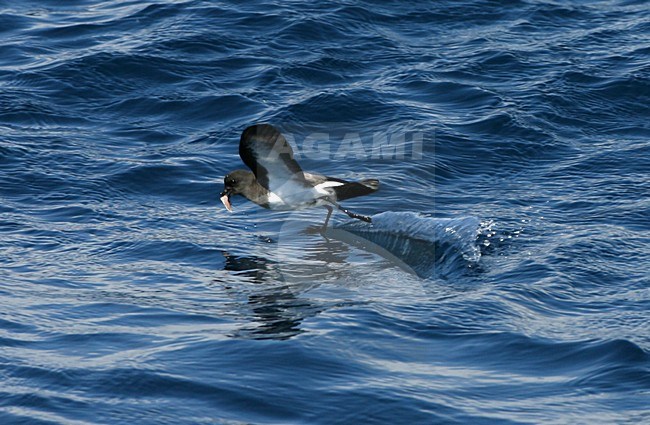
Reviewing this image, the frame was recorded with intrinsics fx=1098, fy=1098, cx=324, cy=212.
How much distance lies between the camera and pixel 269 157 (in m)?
10.3

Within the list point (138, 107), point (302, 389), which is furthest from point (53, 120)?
point (302, 389)

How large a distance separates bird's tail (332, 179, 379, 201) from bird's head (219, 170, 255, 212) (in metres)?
0.86

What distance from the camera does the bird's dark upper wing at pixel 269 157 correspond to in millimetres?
9797

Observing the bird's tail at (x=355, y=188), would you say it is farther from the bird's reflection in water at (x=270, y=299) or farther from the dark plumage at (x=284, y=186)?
the bird's reflection in water at (x=270, y=299)

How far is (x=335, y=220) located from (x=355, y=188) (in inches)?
39.3

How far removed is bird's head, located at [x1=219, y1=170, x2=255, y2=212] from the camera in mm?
10727

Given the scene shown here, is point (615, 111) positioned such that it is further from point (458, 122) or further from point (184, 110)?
point (184, 110)

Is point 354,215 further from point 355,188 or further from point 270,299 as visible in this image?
point 270,299

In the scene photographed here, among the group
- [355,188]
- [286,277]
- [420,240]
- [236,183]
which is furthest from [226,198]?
[420,240]

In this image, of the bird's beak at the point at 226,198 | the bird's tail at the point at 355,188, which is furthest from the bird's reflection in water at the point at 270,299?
the bird's tail at the point at 355,188

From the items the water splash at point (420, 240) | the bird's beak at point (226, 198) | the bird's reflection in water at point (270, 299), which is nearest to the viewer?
the bird's reflection in water at point (270, 299)

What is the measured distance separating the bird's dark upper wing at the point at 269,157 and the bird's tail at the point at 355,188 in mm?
395

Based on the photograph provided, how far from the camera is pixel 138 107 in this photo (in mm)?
14273

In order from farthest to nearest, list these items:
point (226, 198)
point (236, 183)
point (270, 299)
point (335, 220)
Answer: point (335, 220)
point (226, 198)
point (236, 183)
point (270, 299)
